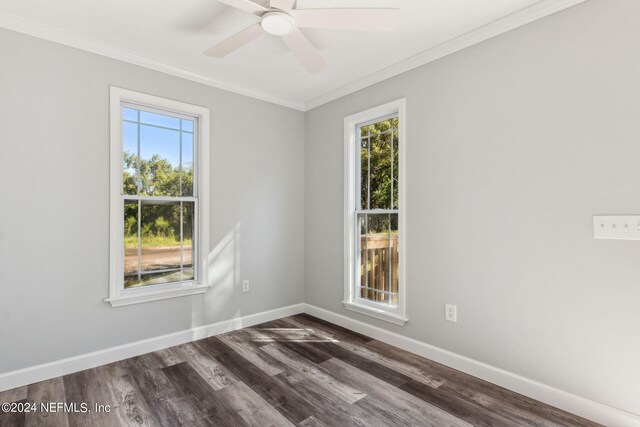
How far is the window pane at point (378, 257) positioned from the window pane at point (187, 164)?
5.59 ft

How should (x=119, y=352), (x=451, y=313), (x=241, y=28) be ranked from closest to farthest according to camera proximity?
1. (x=241, y=28)
2. (x=451, y=313)
3. (x=119, y=352)

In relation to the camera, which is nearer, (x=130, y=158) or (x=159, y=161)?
(x=130, y=158)

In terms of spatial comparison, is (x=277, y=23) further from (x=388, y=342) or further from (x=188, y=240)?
(x=388, y=342)

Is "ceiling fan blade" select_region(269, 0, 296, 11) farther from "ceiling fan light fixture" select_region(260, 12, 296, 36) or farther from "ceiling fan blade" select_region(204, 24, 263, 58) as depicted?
"ceiling fan blade" select_region(204, 24, 263, 58)

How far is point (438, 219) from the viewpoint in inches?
106

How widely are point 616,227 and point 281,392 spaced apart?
7.39ft

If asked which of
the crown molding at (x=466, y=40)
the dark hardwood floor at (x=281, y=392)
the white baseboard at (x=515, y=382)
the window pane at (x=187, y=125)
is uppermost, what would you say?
the crown molding at (x=466, y=40)

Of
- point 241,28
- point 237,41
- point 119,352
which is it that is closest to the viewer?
point 237,41

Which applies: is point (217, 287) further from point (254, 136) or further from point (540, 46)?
point (540, 46)

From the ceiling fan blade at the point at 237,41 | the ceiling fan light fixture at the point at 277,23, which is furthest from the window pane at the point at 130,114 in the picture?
the ceiling fan light fixture at the point at 277,23

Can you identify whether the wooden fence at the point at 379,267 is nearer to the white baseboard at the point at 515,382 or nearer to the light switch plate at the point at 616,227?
the white baseboard at the point at 515,382

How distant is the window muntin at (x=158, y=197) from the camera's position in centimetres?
286

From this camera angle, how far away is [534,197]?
2176 mm

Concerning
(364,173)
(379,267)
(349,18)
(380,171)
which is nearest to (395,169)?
(380,171)
